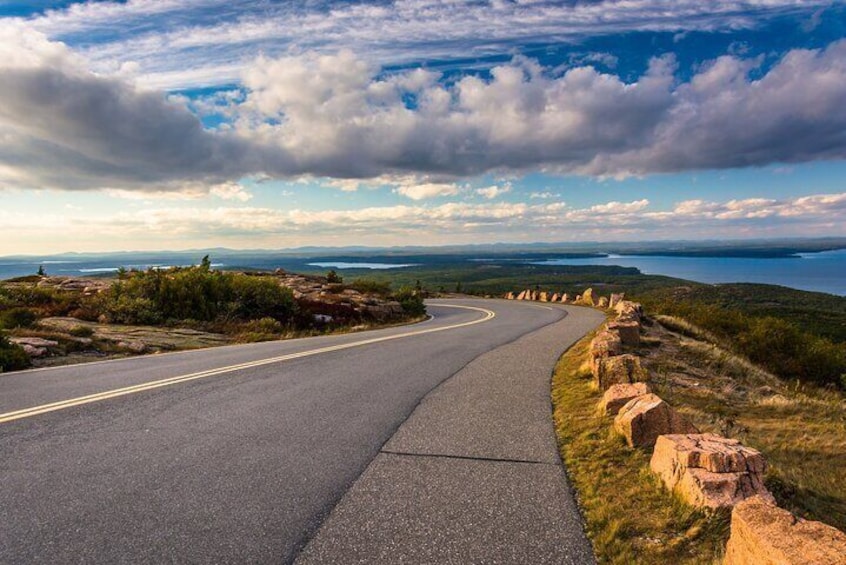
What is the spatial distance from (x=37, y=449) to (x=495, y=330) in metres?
15.3

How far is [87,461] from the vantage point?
488 centimetres

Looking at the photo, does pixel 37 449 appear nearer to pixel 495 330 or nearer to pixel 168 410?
pixel 168 410

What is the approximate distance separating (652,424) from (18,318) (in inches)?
711

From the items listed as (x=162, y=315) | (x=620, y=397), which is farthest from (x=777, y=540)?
(x=162, y=315)

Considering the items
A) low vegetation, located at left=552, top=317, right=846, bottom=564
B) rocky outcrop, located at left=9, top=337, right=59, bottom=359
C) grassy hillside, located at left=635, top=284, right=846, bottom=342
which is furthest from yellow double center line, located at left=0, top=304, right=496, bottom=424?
grassy hillside, located at left=635, top=284, right=846, bottom=342

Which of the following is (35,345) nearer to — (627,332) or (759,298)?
(627,332)

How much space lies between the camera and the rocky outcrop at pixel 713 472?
3.92 metres

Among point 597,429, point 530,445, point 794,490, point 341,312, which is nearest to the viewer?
point 794,490

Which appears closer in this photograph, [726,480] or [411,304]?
[726,480]

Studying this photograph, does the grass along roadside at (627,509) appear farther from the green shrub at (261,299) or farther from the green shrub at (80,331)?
the green shrub at (261,299)

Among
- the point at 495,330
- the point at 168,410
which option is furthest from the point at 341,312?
the point at 168,410

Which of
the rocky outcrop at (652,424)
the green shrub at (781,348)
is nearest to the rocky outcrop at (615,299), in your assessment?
the green shrub at (781,348)

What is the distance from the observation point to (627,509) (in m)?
4.15

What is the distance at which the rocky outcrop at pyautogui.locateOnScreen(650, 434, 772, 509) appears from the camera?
3.92 m
